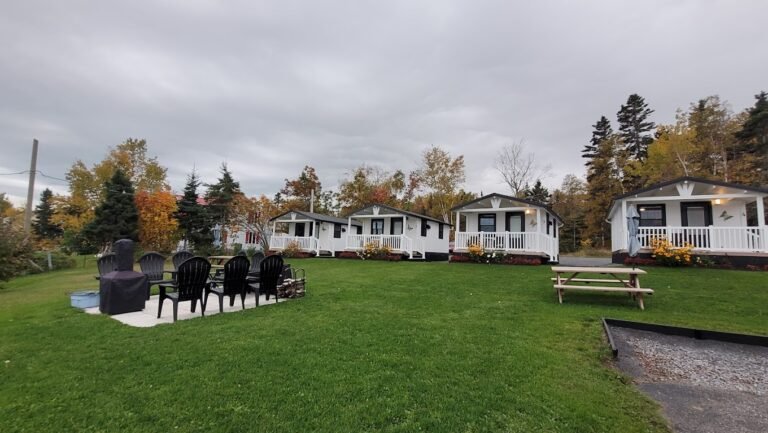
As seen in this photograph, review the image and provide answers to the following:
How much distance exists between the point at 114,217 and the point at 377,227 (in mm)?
17482

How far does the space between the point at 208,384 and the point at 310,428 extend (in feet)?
4.03

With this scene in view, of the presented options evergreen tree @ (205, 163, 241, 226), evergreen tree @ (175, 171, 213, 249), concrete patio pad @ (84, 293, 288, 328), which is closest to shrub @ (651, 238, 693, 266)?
concrete patio pad @ (84, 293, 288, 328)

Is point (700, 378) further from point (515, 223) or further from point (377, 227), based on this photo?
point (377, 227)

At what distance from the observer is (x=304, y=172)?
37156mm

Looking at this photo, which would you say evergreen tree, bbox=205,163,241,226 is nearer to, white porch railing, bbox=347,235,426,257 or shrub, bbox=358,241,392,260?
white porch railing, bbox=347,235,426,257

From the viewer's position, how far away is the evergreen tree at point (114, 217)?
2136 centimetres

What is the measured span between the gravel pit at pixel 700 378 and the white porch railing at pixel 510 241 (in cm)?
987

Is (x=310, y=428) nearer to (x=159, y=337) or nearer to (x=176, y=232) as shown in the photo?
(x=159, y=337)

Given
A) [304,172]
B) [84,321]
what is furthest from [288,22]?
[304,172]

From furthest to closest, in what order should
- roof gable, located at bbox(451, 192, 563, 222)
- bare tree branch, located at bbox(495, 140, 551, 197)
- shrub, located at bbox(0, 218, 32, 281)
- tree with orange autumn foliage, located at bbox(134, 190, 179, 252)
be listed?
bare tree branch, located at bbox(495, 140, 551, 197) → tree with orange autumn foliage, located at bbox(134, 190, 179, 252) → roof gable, located at bbox(451, 192, 563, 222) → shrub, located at bbox(0, 218, 32, 281)

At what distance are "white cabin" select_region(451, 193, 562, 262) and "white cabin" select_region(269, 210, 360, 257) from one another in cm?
785

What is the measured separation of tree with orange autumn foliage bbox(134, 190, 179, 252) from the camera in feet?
73.3

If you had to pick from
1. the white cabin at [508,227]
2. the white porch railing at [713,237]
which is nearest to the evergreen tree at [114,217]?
the white cabin at [508,227]

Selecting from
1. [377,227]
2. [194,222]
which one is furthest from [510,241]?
[194,222]
